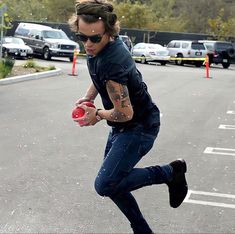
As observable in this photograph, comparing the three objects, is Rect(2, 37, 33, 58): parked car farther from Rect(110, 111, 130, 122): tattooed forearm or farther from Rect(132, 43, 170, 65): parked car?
Rect(110, 111, 130, 122): tattooed forearm

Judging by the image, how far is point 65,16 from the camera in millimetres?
61500

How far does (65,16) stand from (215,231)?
192 ft

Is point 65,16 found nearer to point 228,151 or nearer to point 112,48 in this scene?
point 228,151

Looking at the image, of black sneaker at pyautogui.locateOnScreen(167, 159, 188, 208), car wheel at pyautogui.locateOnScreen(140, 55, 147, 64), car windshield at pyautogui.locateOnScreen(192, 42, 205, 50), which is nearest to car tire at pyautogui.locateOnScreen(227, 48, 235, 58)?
car windshield at pyautogui.locateOnScreen(192, 42, 205, 50)

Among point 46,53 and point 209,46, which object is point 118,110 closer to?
point 46,53

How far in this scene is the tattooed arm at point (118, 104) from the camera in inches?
144

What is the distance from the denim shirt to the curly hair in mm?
112

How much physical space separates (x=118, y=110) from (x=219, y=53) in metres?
32.7

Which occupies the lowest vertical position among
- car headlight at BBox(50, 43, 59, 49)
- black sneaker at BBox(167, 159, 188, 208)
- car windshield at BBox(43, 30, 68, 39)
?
car headlight at BBox(50, 43, 59, 49)

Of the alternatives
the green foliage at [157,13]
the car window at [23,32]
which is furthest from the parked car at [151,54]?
the green foliage at [157,13]

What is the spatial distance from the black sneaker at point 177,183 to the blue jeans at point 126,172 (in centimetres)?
19

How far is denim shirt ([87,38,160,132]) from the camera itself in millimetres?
3656

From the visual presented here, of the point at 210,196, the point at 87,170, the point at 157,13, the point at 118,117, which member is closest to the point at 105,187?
the point at 118,117

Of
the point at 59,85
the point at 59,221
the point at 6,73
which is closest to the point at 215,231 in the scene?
the point at 59,221
